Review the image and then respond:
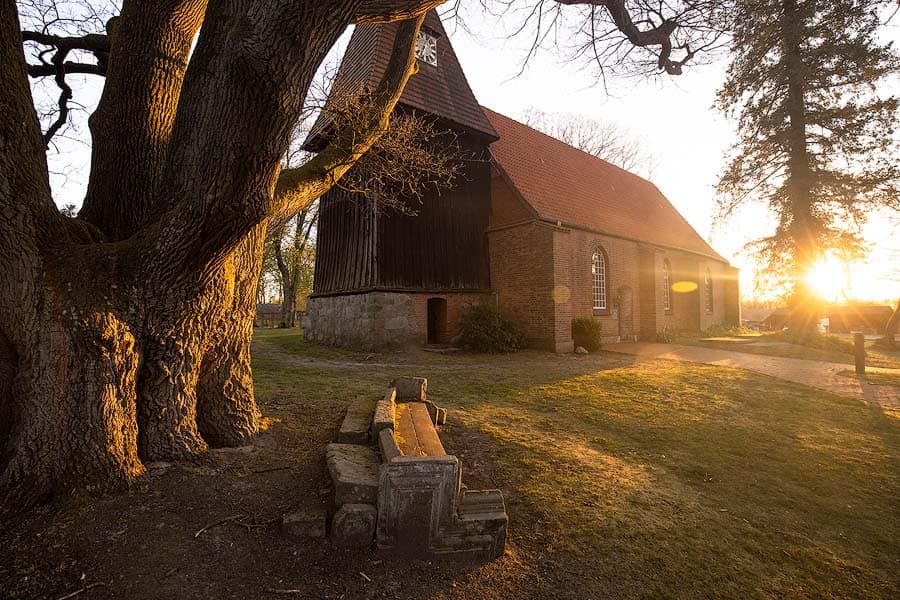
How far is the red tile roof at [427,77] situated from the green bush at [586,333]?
24.4ft

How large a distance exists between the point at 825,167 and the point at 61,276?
2379 centimetres

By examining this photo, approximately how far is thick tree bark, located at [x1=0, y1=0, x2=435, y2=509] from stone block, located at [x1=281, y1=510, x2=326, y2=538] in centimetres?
123

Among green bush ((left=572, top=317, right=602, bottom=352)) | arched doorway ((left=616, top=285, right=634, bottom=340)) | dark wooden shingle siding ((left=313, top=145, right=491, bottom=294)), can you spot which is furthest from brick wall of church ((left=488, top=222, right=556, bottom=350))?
arched doorway ((left=616, top=285, right=634, bottom=340))

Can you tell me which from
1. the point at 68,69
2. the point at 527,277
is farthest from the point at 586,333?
the point at 68,69

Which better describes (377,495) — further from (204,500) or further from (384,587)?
(204,500)

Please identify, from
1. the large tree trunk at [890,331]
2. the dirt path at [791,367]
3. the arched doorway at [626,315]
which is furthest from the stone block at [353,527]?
the large tree trunk at [890,331]

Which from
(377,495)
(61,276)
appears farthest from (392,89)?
(377,495)

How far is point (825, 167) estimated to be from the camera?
17656mm

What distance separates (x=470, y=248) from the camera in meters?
15.5

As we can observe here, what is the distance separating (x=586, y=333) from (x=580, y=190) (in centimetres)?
736

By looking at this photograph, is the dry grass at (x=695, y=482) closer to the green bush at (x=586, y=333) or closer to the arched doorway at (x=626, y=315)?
the green bush at (x=586, y=333)

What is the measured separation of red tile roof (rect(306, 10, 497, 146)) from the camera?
13719 millimetres

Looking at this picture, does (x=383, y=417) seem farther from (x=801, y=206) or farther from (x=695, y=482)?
(x=801, y=206)

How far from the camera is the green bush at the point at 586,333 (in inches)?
569
